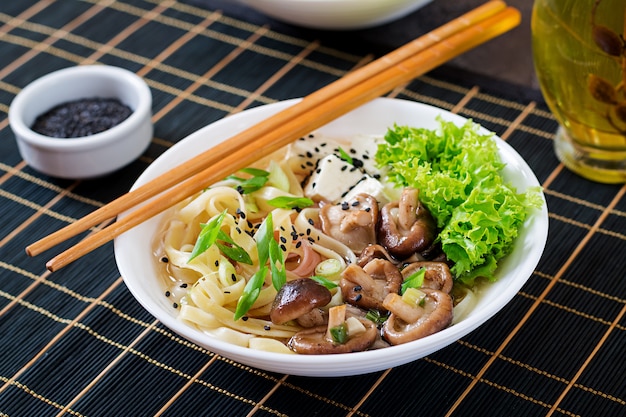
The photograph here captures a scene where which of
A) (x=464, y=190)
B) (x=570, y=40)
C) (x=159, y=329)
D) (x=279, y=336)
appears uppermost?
(x=570, y=40)

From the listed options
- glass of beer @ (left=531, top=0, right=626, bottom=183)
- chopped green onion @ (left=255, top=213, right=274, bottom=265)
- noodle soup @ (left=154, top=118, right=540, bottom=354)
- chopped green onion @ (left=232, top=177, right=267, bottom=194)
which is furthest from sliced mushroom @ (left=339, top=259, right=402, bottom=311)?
glass of beer @ (left=531, top=0, right=626, bottom=183)

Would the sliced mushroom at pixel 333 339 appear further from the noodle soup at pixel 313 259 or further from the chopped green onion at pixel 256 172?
the chopped green onion at pixel 256 172

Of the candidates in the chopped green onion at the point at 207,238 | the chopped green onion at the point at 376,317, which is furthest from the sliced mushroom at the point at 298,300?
the chopped green onion at the point at 207,238

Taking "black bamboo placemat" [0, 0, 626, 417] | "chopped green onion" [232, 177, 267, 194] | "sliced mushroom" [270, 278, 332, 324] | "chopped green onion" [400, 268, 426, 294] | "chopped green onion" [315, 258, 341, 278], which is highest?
"sliced mushroom" [270, 278, 332, 324]

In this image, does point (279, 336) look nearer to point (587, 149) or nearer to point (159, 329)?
point (159, 329)

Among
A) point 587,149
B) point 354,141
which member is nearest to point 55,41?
point 354,141

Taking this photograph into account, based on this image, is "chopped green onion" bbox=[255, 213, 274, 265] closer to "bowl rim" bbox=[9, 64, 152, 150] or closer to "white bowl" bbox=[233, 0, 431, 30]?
"bowl rim" bbox=[9, 64, 152, 150]

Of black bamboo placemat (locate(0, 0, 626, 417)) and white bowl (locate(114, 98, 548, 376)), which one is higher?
white bowl (locate(114, 98, 548, 376))
